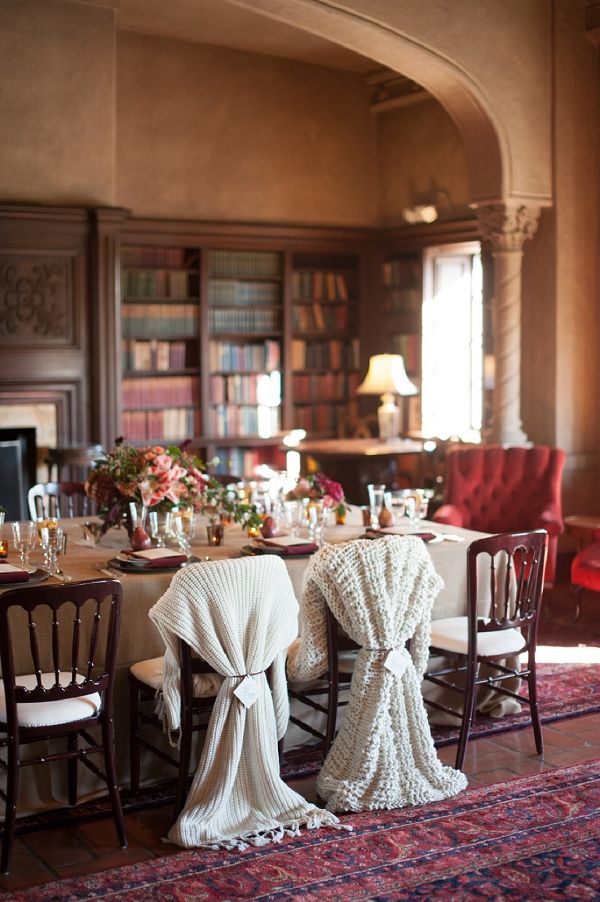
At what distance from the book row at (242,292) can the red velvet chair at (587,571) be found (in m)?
4.21

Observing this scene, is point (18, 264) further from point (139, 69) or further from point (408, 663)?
point (408, 663)

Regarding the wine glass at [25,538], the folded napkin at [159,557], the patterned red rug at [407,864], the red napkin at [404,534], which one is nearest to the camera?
the patterned red rug at [407,864]

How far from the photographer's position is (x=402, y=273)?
10.4m

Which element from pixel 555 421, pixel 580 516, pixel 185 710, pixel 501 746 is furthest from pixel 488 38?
pixel 185 710

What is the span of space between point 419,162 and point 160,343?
8.94 feet

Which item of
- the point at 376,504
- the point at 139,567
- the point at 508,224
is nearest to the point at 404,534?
the point at 376,504

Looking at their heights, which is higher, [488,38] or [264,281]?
[488,38]

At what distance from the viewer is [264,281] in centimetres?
1038

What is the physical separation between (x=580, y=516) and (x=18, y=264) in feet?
14.3

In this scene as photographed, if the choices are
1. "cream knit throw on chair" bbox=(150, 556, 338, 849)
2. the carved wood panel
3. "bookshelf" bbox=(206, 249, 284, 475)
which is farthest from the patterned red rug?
"bookshelf" bbox=(206, 249, 284, 475)

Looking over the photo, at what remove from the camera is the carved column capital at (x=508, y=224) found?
822cm

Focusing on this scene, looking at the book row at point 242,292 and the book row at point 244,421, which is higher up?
the book row at point 242,292

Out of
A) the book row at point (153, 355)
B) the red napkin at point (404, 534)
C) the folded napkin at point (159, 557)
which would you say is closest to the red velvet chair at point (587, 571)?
the red napkin at point (404, 534)

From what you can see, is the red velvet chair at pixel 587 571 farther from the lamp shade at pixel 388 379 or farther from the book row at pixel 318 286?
the book row at pixel 318 286
